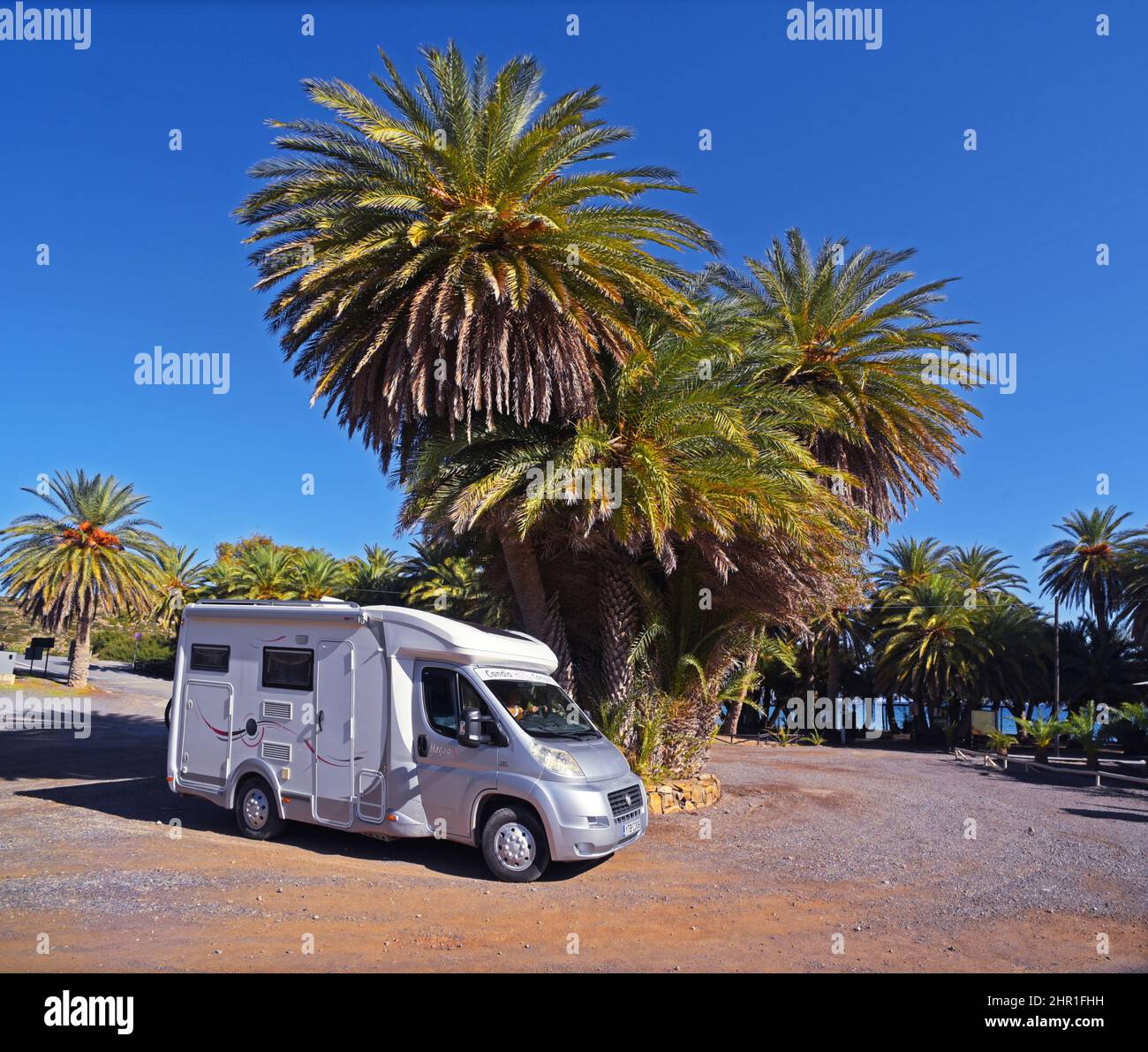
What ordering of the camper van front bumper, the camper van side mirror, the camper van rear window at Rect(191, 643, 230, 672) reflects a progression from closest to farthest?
the camper van front bumper
the camper van side mirror
the camper van rear window at Rect(191, 643, 230, 672)

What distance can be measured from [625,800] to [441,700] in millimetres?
2418

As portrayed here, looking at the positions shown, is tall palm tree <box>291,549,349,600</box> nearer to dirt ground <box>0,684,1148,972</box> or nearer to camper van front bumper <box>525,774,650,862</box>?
dirt ground <box>0,684,1148,972</box>

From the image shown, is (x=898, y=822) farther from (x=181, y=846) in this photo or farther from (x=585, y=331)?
(x=181, y=846)

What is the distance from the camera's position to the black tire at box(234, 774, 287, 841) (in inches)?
414

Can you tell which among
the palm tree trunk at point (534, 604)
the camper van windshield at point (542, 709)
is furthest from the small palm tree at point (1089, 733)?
the camper van windshield at point (542, 709)

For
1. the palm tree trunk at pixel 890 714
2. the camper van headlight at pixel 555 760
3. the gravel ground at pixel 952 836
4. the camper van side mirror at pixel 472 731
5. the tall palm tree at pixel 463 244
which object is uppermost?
the tall palm tree at pixel 463 244

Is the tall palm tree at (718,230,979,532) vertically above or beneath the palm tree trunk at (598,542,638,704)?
above

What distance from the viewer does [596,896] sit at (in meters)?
8.48

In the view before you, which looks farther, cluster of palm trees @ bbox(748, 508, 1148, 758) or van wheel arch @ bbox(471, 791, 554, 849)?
cluster of palm trees @ bbox(748, 508, 1148, 758)

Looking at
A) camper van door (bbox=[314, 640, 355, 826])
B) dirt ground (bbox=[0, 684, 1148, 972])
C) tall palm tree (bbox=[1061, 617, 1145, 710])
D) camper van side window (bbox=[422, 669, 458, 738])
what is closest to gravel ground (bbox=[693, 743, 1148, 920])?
dirt ground (bbox=[0, 684, 1148, 972])

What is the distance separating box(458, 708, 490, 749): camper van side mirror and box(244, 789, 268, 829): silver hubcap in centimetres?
334

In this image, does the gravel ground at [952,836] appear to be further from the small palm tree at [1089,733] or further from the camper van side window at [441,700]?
the small palm tree at [1089,733]

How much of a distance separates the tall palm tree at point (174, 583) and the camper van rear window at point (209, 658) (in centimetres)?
3093

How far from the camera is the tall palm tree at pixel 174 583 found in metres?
39.9
